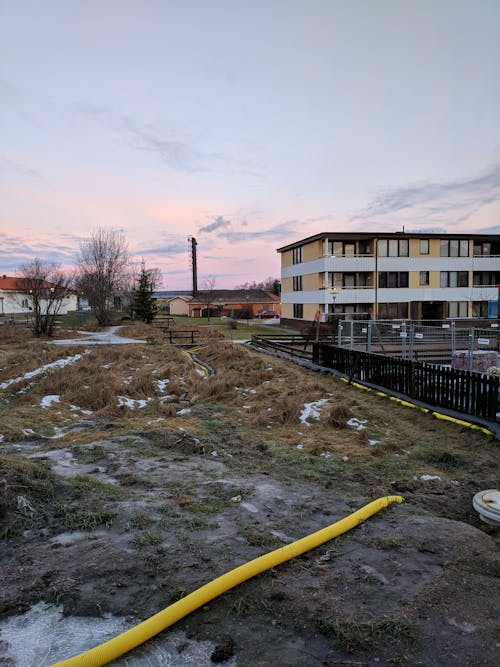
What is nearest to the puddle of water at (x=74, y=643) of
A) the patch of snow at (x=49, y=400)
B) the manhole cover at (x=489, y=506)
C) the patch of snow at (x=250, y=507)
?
the patch of snow at (x=250, y=507)

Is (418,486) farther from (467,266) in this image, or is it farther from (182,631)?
(467,266)

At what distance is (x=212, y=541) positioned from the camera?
426cm

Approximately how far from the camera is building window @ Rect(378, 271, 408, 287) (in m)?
39.9

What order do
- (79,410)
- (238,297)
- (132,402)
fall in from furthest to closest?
(238,297) < (132,402) < (79,410)

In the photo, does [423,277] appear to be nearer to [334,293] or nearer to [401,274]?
[401,274]

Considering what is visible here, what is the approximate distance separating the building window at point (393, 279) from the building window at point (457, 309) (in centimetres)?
507

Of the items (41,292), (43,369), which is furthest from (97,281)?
(43,369)

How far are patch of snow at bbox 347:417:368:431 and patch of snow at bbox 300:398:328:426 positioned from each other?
2.59ft

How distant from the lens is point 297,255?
45.1 meters

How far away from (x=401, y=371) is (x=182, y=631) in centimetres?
1021

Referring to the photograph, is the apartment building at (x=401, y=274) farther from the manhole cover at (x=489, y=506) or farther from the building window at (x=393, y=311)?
the manhole cover at (x=489, y=506)

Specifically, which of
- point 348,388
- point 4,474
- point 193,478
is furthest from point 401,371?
point 4,474

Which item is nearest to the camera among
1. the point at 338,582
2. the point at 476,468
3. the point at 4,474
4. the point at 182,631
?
the point at 182,631

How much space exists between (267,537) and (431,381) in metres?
7.84
